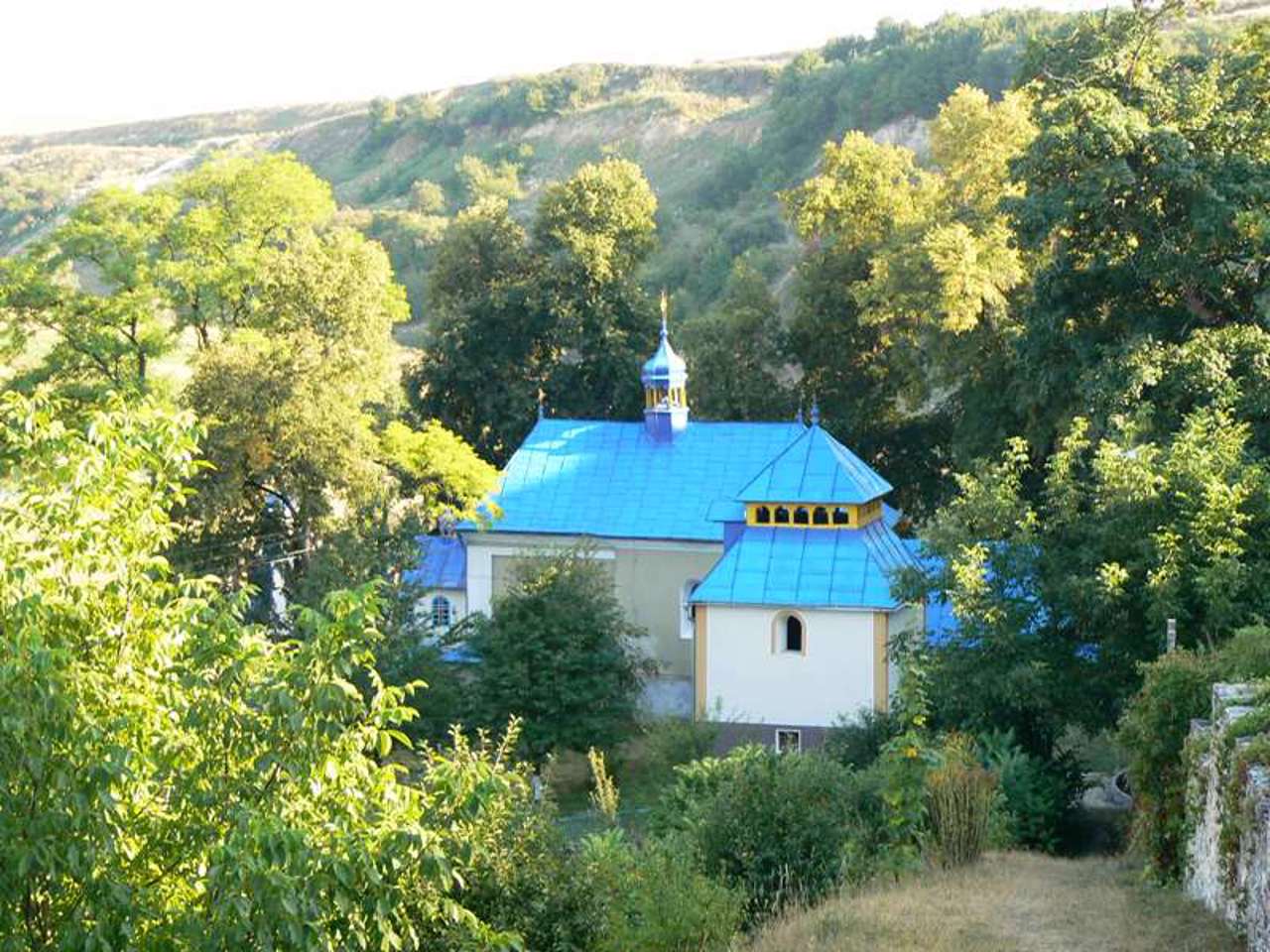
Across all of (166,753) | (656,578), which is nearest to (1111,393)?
(656,578)

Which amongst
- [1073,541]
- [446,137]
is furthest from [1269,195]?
[446,137]

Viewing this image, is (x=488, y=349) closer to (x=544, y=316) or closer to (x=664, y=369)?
(x=544, y=316)

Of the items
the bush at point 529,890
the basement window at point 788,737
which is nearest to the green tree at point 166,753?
the bush at point 529,890

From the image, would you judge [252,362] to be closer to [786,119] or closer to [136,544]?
[136,544]

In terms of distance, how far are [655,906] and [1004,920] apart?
10.7 ft

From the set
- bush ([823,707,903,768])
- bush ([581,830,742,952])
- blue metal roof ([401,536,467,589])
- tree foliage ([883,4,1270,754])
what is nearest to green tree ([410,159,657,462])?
blue metal roof ([401,536,467,589])

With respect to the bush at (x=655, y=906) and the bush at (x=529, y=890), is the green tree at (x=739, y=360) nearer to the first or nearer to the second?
the bush at (x=655, y=906)

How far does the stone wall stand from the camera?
499 inches

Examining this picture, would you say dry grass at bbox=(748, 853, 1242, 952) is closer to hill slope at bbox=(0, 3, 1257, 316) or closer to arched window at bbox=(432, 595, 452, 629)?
arched window at bbox=(432, 595, 452, 629)

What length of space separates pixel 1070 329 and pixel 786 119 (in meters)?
58.2

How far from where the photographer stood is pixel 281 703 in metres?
10.2

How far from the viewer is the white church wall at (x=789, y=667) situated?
97.2 ft

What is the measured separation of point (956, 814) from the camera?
18.6 metres

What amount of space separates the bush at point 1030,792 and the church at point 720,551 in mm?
3961
